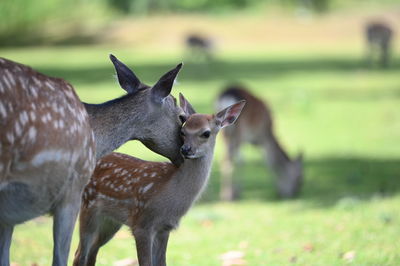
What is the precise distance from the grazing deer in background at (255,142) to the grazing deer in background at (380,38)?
19.4 meters

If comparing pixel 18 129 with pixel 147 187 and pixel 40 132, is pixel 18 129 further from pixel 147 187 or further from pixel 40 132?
pixel 147 187

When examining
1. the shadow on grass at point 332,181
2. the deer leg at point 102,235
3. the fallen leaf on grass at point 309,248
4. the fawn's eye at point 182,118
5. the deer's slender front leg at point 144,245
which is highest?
the fawn's eye at point 182,118

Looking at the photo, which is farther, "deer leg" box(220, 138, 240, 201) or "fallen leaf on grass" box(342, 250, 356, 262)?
"deer leg" box(220, 138, 240, 201)

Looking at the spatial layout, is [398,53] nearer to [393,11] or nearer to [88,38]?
[393,11]

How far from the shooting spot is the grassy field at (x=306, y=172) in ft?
25.4

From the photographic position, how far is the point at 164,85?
5910 millimetres

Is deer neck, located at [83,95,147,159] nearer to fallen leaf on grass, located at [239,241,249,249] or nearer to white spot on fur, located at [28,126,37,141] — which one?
white spot on fur, located at [28,126,37,141]

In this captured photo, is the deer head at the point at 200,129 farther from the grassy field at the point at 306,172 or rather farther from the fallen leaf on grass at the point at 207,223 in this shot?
the fallen leaf on grass at the point at 207,223

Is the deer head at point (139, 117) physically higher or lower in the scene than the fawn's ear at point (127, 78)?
lower

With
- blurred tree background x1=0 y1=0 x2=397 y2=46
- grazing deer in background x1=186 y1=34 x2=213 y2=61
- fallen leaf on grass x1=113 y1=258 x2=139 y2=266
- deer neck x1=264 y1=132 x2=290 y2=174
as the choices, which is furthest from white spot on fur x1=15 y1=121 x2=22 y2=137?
blurred tree background x1=0 y1=0 x2=397 y2=46

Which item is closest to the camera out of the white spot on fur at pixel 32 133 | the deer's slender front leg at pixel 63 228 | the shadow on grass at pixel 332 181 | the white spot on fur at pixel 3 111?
the white spot on fur at pixel 3 111

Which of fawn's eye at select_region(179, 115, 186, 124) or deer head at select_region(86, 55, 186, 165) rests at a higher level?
deer head at select_region(86, 55, 186, 165)

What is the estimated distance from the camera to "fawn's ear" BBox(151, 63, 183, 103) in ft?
19.3

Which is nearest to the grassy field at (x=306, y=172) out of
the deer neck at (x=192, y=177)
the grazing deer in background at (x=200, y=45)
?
the grazing deer in background at (x=200, y=45)
